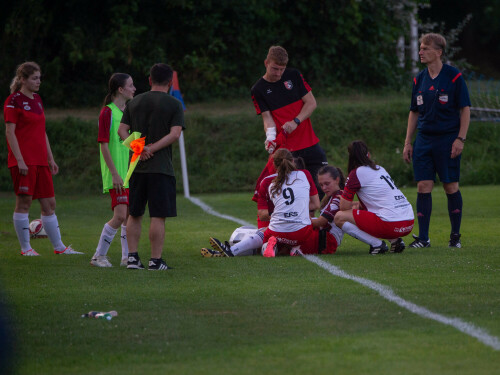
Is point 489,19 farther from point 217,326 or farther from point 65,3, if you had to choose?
point 217,326

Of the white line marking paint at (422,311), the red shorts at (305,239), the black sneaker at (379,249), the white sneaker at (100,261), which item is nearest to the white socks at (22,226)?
the white sneaker at (100,261)

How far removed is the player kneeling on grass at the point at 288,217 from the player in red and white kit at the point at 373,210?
348mm

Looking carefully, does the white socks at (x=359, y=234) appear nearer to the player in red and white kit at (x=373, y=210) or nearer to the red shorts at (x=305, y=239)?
→ the player in red and white kit at (x=373, y=210)

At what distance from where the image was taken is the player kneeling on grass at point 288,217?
936 centimetres

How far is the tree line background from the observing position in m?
25.5

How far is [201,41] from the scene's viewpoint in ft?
89.2

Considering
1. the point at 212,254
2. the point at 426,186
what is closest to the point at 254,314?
the point at 212,254

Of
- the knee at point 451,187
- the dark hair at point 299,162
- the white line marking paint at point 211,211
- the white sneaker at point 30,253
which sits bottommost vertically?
the white line marking paint at point 211,211

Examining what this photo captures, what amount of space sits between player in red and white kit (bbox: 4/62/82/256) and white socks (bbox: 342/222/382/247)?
125 inches

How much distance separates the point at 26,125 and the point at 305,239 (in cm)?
327

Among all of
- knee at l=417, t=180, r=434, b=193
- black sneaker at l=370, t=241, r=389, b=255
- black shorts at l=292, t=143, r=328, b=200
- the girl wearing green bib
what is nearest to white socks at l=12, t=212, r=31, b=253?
the girl wearing green bib

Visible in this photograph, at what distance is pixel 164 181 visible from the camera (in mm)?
8461

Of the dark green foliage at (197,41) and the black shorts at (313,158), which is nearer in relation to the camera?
the black shorts at (313,158)

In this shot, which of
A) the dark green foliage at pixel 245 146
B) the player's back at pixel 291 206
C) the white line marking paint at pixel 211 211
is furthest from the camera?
the dark green foliage at pixel 245 146
